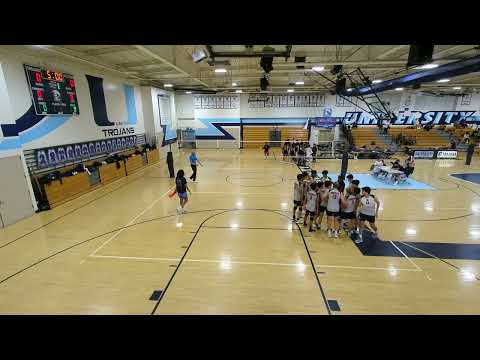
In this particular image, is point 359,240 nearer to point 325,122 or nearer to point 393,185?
point 393,185

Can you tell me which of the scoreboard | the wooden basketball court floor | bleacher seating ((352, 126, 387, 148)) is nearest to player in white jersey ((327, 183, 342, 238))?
the wooden basketball court floor

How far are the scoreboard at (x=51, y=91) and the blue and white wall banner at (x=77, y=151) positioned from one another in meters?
1.42

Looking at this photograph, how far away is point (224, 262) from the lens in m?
5.54

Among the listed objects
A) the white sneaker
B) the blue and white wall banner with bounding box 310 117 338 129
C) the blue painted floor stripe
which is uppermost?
the blue and white wall banner with bounding box 310 117 338 129

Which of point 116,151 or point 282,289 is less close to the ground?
point 116,151

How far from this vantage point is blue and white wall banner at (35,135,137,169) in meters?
9.52

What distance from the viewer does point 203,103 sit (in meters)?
25.0

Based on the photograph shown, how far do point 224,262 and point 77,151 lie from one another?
946 centimetres

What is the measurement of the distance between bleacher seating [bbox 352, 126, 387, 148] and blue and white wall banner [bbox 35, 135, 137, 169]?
19423mm

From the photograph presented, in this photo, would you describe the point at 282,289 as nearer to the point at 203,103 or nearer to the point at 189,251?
the point at 189,251

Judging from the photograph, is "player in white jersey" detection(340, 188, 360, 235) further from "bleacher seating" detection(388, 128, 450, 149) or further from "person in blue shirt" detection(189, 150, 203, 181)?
"bleacher seating" detection(388, 128, 450, 149)

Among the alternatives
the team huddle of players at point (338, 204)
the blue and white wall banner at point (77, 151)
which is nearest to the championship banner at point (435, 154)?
the team huddle of players at point (338, 204)
